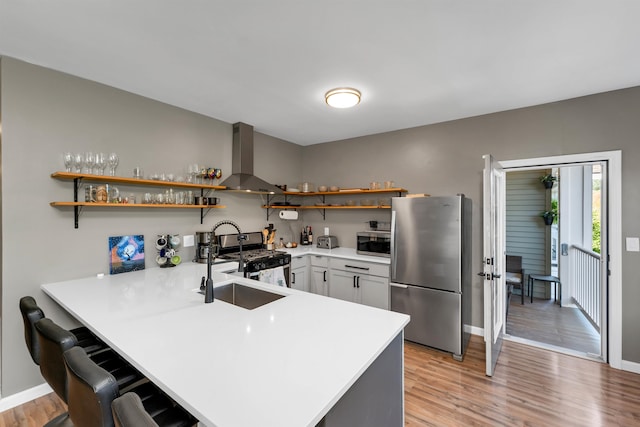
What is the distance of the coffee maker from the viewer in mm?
3047

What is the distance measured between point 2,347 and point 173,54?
250 centimetres

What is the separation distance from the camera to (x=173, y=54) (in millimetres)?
2059

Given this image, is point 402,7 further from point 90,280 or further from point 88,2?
point 90,280

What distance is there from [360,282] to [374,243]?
54cm

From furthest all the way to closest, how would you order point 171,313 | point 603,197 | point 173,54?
1. point 603,197
2. point 173,54
3. point 171,313

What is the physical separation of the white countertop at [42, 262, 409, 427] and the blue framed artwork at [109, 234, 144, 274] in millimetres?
566

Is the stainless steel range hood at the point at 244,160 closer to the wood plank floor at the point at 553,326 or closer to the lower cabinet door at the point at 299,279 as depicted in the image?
the lower cabinet door at the point at 299,279

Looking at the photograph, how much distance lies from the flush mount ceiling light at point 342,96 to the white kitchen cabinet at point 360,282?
1.86 m

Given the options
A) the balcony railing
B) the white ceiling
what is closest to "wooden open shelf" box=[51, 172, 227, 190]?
the white ceiling

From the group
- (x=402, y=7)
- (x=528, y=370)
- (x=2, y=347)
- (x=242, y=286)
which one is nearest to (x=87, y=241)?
(x=2, y=347)

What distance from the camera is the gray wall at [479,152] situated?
8.33 feet

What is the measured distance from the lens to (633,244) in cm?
253

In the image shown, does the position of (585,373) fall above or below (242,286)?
below

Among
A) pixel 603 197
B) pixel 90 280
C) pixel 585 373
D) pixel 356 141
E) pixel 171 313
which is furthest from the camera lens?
pixel 356 141
